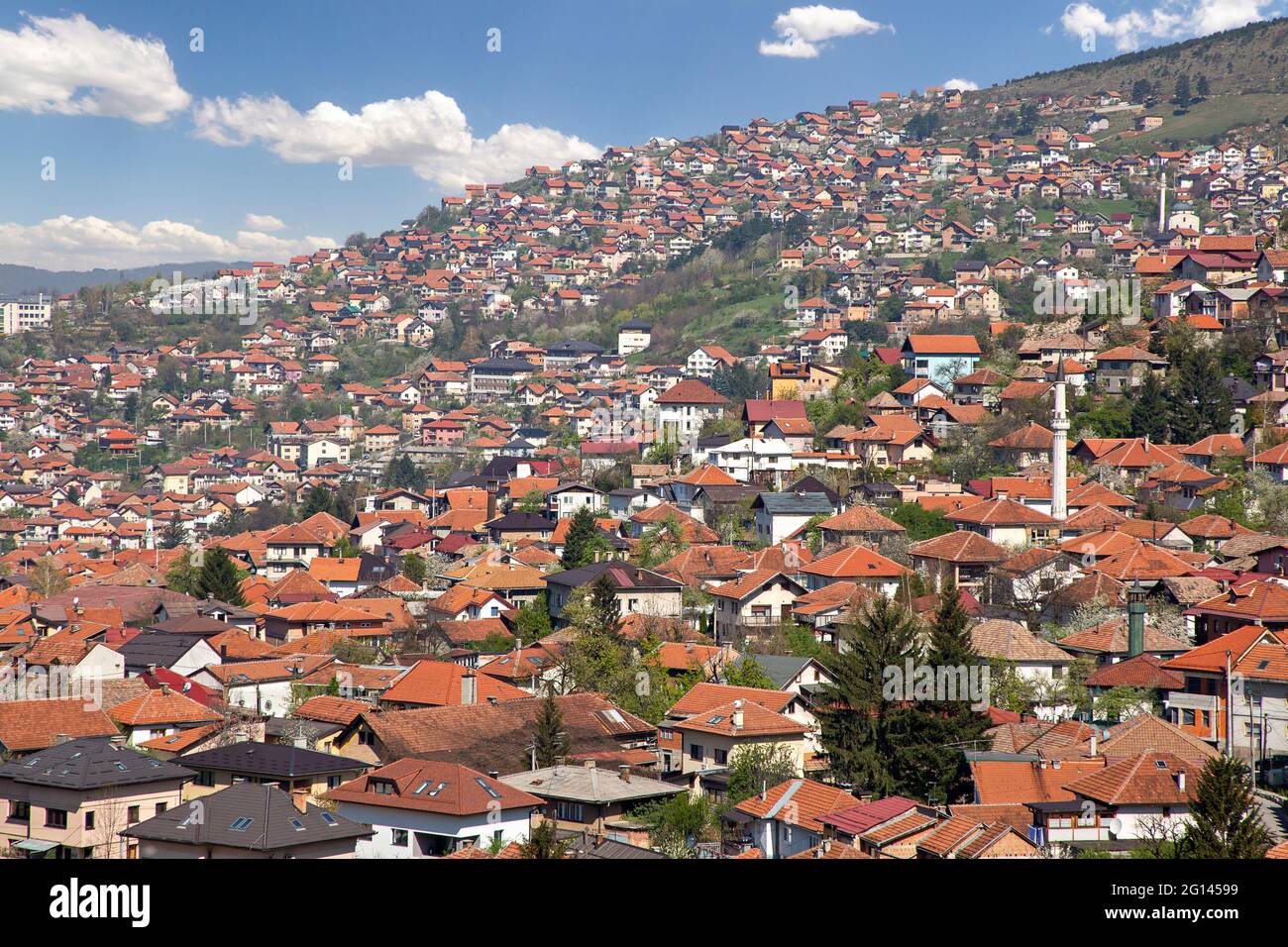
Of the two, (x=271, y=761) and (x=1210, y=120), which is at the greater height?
(x=1210, y=120)

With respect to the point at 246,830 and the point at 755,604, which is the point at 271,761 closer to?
the point at 246,830

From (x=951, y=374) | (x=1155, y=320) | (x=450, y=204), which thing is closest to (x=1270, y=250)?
(x=1155, y=320)

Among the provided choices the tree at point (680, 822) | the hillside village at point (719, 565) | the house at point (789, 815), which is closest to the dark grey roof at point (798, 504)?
the hillside village at point (719, 565)

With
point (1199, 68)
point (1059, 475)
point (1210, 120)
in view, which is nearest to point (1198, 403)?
point (1059, 475)

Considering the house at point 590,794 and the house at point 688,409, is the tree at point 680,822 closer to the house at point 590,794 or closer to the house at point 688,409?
the house at point 590,794

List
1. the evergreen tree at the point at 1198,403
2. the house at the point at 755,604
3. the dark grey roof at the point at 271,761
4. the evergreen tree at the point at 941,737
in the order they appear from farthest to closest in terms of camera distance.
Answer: the evergreen tree at the point at 1198,403
the house at the point at 755,604
the evergreen tree at the point at 941,737
the dark grey roof at the point at 271,761

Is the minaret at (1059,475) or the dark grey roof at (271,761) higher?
the minaret at (1059,475)
